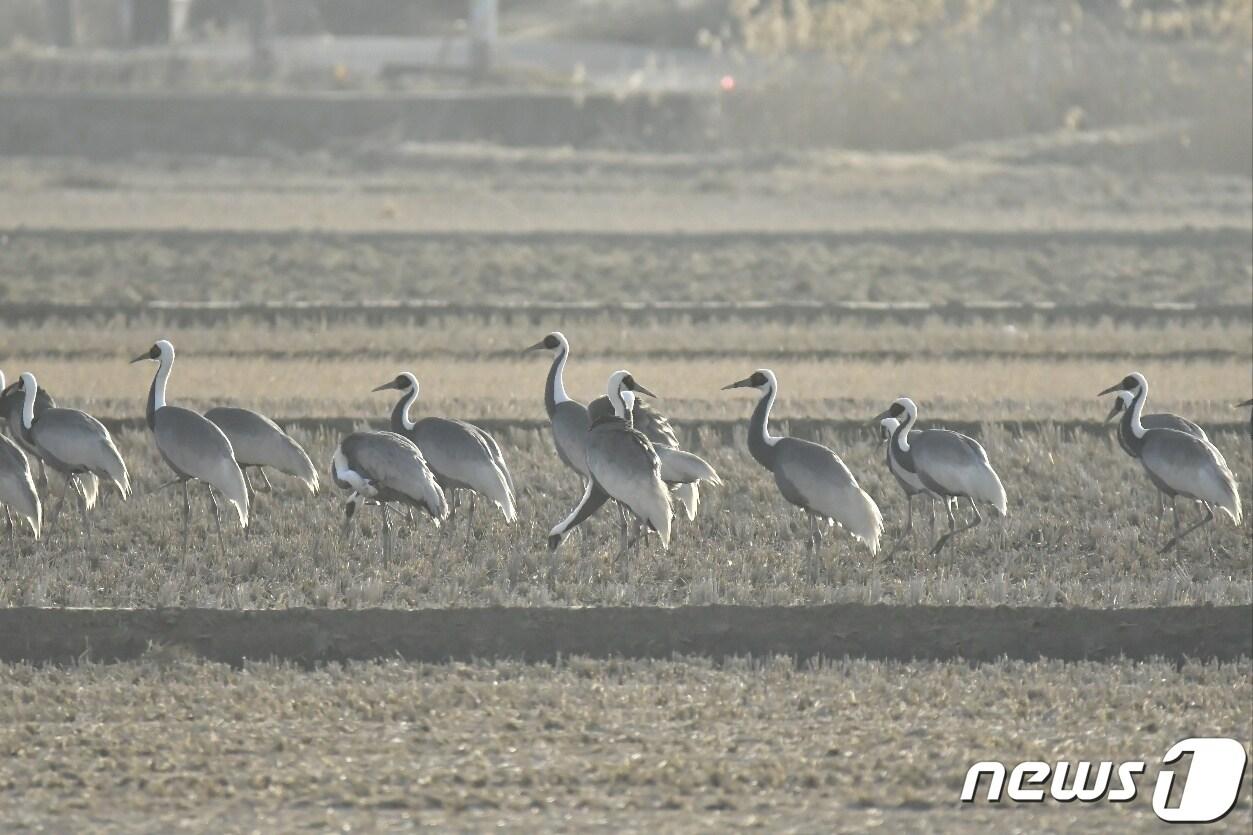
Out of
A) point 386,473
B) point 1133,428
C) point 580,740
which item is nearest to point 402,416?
point 386,473

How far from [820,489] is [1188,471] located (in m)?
2.01

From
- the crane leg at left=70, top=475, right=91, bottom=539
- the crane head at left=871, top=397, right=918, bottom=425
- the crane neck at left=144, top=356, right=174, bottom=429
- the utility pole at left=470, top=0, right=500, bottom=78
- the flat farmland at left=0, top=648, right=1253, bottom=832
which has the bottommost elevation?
the flat farmland at left=0, top=648, right=1253, bottom=832

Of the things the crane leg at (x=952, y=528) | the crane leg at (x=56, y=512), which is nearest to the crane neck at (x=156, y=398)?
the crane leg at (x=56, y=512)

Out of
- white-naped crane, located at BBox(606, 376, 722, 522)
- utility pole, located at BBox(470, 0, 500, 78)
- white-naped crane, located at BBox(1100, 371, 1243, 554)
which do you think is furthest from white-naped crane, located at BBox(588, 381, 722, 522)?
utility pole, located at BBox(470, 0, 500, 78)

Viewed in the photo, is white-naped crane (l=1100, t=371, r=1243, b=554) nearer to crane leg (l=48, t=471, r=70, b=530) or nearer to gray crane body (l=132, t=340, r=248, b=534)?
gray crane body (l=132, t=340, r=248, b=534)

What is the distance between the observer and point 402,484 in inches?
467

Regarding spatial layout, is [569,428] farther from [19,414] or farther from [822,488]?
[19,414]

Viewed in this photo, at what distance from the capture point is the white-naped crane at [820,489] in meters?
11.5

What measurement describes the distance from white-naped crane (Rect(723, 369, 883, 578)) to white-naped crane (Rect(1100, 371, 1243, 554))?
1606mm

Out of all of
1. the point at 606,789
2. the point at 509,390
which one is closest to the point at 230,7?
the point at 509,390

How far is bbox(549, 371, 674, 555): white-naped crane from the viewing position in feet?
37.6

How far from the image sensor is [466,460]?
12258 millimetres

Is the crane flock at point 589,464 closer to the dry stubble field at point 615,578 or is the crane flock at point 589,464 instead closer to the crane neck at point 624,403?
the crane neck at point 624,403

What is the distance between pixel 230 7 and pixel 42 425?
5055 centimetres
